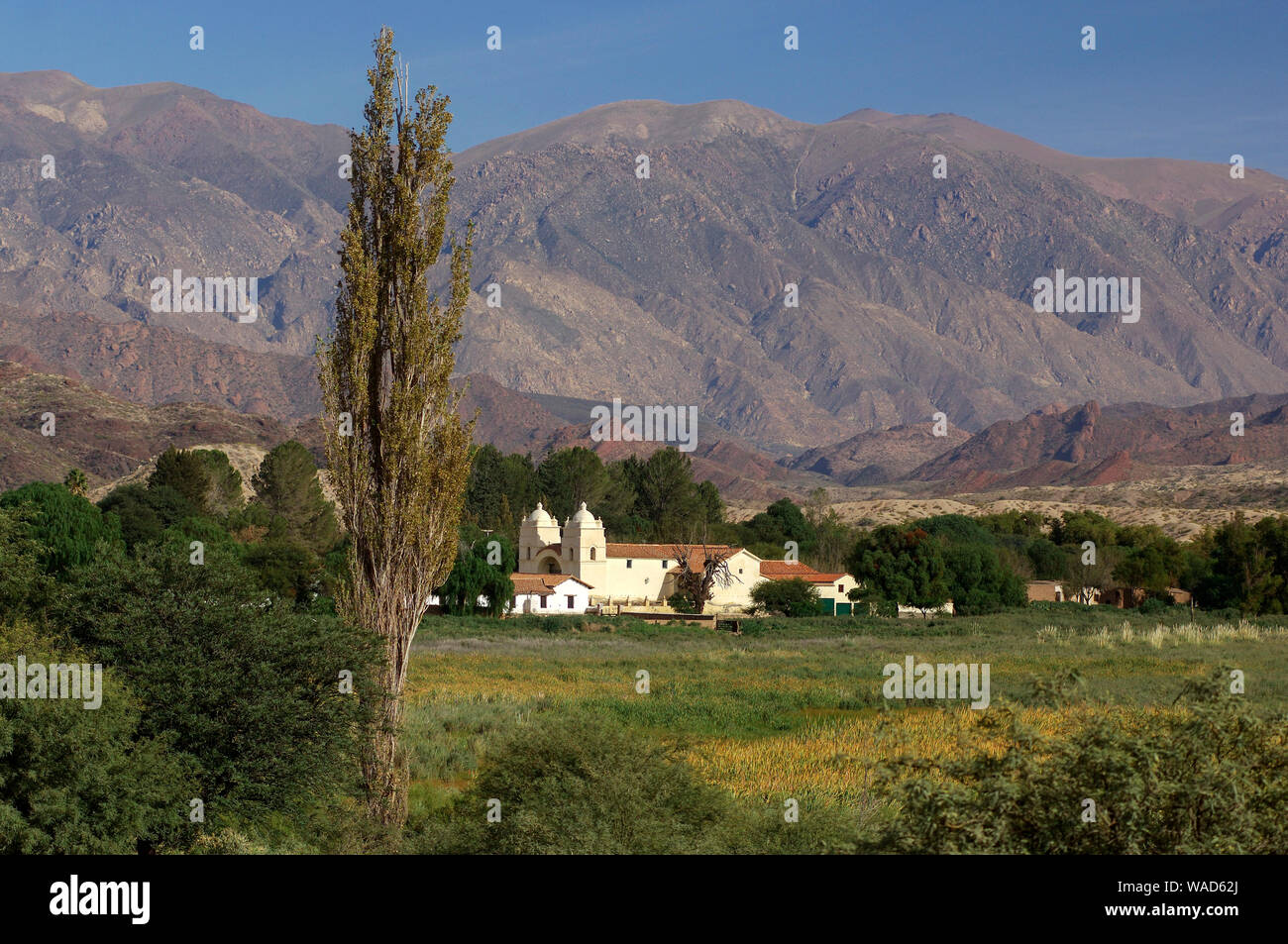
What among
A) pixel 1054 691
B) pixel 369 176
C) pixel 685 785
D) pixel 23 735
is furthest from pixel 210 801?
pixel 1054 691

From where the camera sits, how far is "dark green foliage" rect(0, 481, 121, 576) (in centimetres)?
5462

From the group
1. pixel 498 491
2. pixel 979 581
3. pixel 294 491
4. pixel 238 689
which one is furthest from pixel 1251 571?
pixel 238 689

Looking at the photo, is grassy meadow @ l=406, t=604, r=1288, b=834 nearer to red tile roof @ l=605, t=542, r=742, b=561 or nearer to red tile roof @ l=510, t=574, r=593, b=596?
red tile roof @ l=510, t=574, r=593, b=596

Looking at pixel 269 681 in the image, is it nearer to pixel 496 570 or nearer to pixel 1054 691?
pixel 1054 691

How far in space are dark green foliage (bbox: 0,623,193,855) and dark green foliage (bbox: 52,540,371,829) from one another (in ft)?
3.43

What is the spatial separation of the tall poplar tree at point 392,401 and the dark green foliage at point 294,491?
80.2 metres

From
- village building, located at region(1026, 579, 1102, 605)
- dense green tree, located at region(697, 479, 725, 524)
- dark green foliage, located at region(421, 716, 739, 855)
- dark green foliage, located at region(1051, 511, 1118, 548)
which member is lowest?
village building, located at region(1026, 579, 1102, 605)

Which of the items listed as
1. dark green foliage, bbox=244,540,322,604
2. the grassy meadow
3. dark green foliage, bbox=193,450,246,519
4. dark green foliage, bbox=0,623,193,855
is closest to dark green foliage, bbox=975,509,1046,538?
the grassy meadow

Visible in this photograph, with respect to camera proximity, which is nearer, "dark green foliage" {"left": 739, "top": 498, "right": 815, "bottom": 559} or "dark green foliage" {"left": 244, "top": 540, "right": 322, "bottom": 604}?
"dark green foliage" {"left": 244, "top": 540, "right": 322, "bottom": 604}

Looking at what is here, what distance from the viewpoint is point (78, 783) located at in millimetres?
14414

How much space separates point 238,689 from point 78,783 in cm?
298

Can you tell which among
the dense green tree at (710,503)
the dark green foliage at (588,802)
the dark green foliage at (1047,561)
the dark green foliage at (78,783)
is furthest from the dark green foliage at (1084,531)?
the dark green foliage at (78,783)

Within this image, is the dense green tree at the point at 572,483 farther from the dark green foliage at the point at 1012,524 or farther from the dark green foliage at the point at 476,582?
the dark green foliage at the point at 1012,524

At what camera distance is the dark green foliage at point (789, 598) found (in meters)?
85.8
